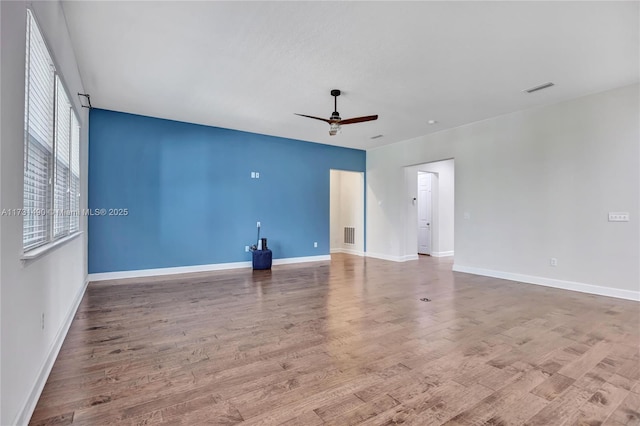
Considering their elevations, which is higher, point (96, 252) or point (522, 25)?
point (522, 25)

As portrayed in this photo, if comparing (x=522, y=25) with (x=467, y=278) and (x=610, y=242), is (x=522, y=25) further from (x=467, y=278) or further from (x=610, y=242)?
(x=467, y=278)

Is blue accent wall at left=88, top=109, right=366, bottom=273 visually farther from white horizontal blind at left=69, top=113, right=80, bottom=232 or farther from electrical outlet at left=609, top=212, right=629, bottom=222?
electrical outlet at left=609, top=212, right=629, bottom=222

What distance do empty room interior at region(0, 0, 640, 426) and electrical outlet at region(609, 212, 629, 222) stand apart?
0.07 meters

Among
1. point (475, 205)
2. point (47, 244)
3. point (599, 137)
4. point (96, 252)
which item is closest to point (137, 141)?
point (96, 252)

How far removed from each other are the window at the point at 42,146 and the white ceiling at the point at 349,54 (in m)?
0.76

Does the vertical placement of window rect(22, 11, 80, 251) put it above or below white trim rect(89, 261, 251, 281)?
above

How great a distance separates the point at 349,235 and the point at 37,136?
7.39m

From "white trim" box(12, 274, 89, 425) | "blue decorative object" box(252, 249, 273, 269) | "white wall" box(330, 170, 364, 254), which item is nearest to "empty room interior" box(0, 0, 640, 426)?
"white trim" box(12, 274, 89, 425)

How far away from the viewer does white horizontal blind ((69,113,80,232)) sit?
3.66 metres

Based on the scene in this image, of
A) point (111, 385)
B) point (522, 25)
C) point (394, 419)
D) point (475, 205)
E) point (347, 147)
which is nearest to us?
point (394, 419)

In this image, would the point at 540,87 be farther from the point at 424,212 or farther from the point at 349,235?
the point at 349,235

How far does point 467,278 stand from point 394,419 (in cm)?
438

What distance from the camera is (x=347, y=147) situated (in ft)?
26.3

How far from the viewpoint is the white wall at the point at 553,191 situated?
4.21 metres
